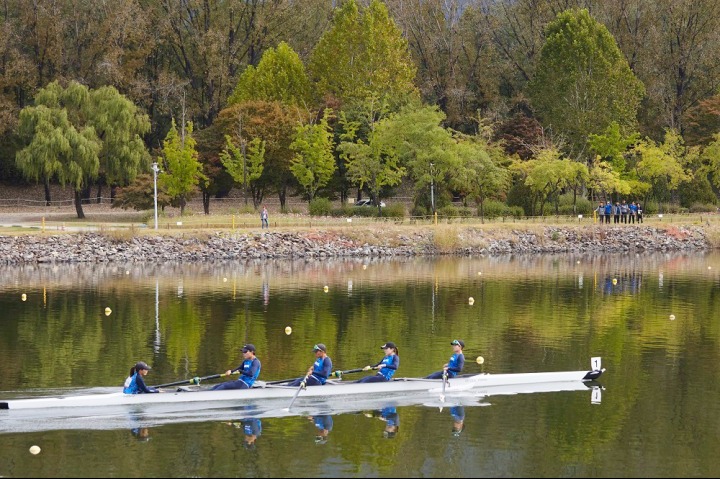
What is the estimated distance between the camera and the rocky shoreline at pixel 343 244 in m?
78.9

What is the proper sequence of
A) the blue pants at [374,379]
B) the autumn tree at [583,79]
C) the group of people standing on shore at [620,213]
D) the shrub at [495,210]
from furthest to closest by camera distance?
the autumn tree at [583,79] < the shrub at [495,210] < the group of people standing on shore at [620,213] < the blue pants at [374,379]

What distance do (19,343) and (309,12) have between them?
92945 millimetres

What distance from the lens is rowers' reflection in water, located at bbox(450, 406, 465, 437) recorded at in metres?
31.6

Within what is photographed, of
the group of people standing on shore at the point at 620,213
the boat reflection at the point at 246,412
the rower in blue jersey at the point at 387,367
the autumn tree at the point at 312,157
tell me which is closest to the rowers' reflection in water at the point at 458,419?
the boat reflection at the point at 246,412

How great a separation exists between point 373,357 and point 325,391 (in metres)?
8.78

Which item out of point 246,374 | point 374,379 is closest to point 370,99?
point 374,379

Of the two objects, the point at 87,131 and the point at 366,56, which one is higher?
the point at 366,56

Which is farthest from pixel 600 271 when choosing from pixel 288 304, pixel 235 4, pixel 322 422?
pixel 235 4

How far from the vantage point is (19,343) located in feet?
151

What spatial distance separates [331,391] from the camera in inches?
1378

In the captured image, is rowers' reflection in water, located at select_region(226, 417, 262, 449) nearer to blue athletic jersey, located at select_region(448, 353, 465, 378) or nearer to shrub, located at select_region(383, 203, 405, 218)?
blue athletic jersey, located at select_region(448, 353, 465, 378)

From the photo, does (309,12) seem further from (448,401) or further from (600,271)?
(448,401)

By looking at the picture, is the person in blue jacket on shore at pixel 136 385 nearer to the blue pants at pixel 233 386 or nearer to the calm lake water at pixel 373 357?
the calm lake water at pixel 373 357

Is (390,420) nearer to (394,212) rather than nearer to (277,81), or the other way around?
(394,212)
